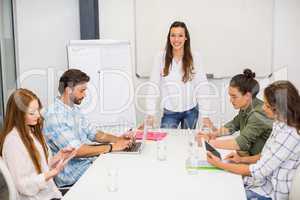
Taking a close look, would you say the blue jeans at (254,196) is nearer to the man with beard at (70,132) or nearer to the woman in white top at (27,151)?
the man with beard at (70,132)

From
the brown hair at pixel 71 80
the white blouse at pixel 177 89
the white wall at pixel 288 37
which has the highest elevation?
the white wall at pixel 288 37

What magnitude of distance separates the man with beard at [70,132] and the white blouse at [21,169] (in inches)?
19.0

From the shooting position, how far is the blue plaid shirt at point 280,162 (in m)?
1.99

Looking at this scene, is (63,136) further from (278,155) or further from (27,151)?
(278,155)

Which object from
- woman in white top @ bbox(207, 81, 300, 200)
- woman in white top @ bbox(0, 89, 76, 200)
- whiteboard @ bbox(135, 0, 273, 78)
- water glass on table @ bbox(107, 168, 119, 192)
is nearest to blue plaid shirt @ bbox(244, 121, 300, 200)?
woman in white top @ bbox(207, 81, 300, 200)

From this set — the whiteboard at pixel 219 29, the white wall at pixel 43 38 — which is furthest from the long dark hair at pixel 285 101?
the white wall at pixel 43 38

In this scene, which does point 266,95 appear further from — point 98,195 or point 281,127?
point 98,195

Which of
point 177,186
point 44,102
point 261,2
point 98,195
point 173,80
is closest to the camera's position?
point 98,195

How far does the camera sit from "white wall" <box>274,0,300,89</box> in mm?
4230

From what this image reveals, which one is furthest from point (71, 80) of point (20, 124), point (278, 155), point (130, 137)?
point (278, 155)

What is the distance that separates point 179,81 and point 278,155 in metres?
1.65

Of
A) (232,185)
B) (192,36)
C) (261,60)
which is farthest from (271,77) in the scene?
(232,185)

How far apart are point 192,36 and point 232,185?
2659 millimetres

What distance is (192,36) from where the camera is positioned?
431cm
